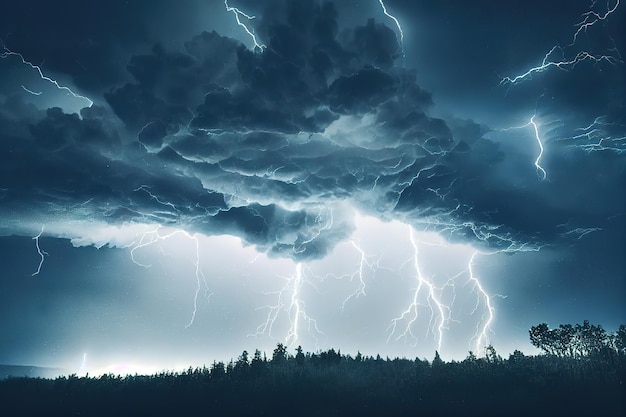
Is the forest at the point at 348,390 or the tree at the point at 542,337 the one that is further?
the tree at the point at 542,337

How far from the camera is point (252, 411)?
68.0 ft

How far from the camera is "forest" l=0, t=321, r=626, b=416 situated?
20.2m

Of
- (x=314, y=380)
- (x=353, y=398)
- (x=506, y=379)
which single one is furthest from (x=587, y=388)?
(x=314, y=380)

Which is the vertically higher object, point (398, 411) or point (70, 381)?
point (70, 381)

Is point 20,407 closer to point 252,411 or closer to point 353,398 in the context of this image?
point 252,411

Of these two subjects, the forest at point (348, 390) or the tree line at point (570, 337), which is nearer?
the forest at point (348, 390)

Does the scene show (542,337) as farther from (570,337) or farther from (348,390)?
(348,390)

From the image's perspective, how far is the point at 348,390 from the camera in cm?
2422

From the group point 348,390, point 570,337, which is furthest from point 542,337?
point 348,390

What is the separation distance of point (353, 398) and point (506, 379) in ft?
34.0

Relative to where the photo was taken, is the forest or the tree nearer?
the forest

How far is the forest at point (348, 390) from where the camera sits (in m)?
20.2

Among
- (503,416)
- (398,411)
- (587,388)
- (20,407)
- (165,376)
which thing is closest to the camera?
(503,416)

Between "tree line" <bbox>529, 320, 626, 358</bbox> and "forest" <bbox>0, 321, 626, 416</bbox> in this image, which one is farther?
"tree line" <bbox>529, 320, 626, 358</bbox>
